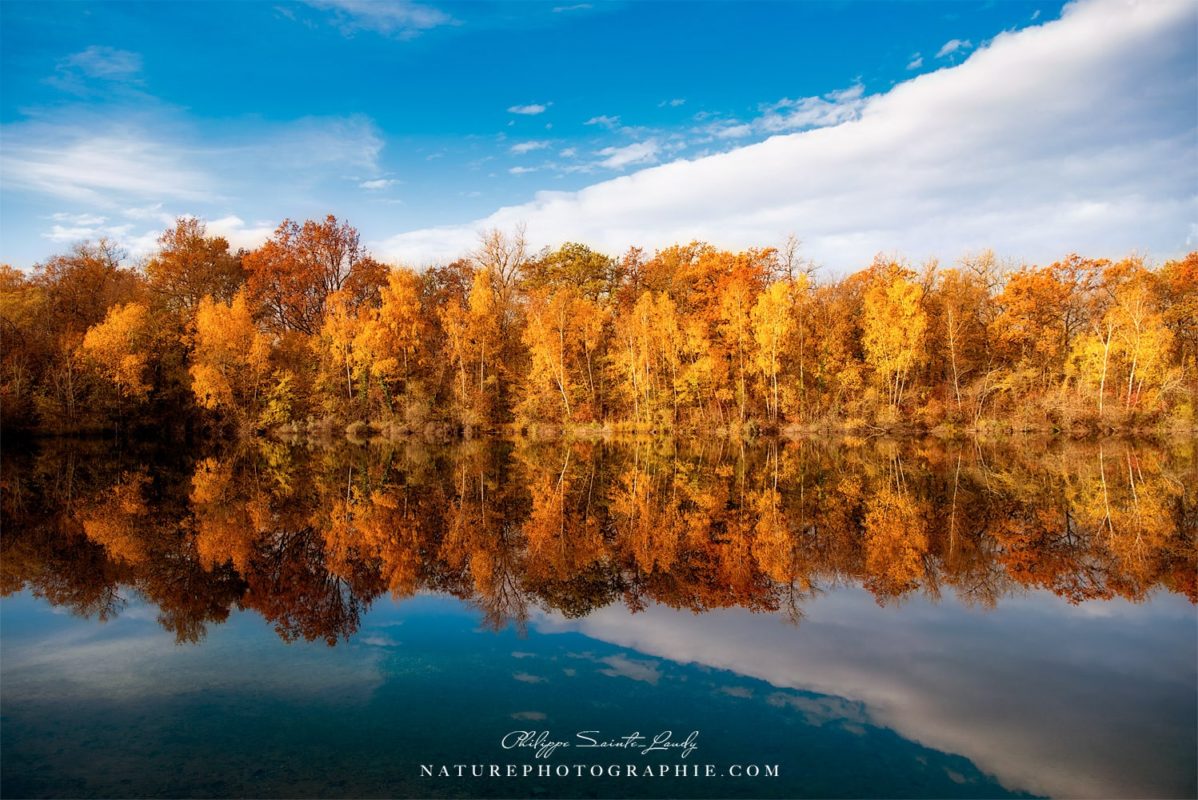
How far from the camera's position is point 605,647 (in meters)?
7.20

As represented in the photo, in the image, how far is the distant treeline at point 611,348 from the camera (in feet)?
125

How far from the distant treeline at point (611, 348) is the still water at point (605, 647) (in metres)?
25.2

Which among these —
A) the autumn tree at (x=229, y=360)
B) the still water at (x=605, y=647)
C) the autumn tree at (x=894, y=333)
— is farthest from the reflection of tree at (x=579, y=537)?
the autumn tree at (x=229, y=360)

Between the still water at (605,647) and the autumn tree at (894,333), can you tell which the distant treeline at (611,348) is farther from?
the still water at (605,647)

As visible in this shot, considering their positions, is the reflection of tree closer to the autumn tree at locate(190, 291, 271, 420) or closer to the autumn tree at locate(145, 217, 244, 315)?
the autumn tree at locate(190, 291, 271, 420)

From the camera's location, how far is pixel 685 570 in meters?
10.1

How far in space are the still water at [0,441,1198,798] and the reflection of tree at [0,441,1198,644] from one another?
94mm

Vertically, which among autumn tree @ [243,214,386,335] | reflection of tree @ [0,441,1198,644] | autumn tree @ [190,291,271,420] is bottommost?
reflection of tree @ [0,441,1198,644]

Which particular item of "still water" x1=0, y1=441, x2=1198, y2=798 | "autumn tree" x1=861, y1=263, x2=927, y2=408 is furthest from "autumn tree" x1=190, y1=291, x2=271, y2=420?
"autumn tree" x1=861, y1=263, x2=927, y2=408

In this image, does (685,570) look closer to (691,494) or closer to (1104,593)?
(1104,593)

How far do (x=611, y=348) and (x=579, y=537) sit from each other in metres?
32.1

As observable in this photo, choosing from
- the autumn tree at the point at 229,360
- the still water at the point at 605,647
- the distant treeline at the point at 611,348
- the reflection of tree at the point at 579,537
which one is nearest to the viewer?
the still water at the point at 605,647

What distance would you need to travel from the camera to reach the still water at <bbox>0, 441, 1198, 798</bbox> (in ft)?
16.1

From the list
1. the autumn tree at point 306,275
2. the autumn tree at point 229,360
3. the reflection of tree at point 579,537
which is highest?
the autumn tree at point 306,275
